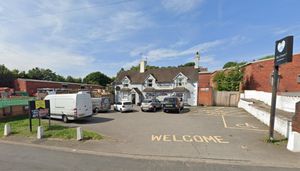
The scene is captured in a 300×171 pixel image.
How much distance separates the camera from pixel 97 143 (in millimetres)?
9086

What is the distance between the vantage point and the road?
6.07 m

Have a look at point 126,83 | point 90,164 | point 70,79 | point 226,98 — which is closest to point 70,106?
point 90,164

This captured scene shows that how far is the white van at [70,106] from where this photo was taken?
1548cm

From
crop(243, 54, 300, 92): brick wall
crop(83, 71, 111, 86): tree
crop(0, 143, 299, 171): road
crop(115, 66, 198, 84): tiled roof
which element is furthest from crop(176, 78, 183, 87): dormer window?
crop(83, 71, 111, 86): tree

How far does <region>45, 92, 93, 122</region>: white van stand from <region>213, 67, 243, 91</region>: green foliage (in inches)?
891

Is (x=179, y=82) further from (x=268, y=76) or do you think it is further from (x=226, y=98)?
(x=268, y=76)

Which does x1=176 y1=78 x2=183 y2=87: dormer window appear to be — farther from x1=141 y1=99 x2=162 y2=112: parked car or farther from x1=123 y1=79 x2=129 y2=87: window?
x1=123 y1=79 x2=129 y2=87: window

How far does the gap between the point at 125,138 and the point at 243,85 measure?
1021 inches

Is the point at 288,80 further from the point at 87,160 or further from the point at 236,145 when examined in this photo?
the point at 87,160

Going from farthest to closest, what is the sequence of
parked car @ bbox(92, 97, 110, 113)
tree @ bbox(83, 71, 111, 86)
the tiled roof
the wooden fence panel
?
tree @ bbox(83, 71, 111, 86) → the tiled roof → the wooden fence panel → parked car @ bbox(92, 97, 110, 113)

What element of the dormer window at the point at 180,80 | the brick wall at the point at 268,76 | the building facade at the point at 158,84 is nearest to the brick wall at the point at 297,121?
the brick wall at the point at 268,76

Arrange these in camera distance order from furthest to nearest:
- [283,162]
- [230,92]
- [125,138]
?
[230,92]
[125,138]
[283,162]

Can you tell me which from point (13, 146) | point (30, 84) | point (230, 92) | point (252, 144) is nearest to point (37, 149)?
point (13, 146)

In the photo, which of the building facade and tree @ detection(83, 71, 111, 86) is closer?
the building facade
